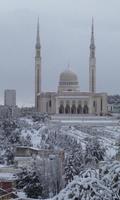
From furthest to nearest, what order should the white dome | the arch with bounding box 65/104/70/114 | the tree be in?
the white dome, the arch with bounding box 65/104/70/114, the tree

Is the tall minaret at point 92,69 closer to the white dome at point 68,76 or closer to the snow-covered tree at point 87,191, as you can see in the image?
the white dome at point 68,76

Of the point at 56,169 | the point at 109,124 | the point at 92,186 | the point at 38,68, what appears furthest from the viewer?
the point at 38,68

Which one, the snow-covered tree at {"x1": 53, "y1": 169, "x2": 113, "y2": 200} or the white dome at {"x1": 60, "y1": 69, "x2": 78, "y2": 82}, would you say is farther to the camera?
the white dome at {"x1": 60, "y1": 69, "x2": 78, "y2": 82}

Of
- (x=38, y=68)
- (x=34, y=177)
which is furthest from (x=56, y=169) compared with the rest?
(x=38, y=68)

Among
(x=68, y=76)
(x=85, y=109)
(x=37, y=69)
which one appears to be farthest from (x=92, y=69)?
(x=37, y=69)

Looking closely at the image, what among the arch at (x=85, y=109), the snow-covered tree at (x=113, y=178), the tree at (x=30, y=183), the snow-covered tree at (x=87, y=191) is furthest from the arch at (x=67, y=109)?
the snow-covered tree at (x=87, y=191)

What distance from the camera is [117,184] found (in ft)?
18.1

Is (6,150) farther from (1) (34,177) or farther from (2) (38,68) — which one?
(2) (38,68)

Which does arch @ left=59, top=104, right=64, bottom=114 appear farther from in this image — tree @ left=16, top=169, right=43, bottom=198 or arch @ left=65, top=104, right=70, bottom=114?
tree @ left=16, top=169, right=43, bottom=198

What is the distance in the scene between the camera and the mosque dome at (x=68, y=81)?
3013 inches

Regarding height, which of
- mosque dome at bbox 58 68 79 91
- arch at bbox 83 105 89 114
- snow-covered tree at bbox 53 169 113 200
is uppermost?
mosque dome at bbox 58 68 79 91

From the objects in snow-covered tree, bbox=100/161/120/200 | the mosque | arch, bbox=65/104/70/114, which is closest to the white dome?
the mosque

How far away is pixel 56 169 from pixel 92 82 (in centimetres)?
5873

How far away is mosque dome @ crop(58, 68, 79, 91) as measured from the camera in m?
76.5
